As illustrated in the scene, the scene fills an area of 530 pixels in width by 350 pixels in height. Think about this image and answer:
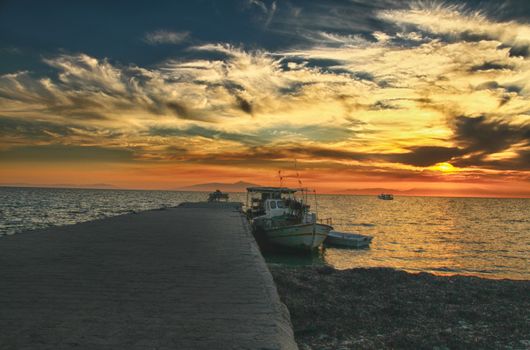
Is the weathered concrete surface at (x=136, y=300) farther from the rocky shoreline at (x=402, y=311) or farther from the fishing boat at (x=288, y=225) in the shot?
the fishing boat at (x=288, y=225)

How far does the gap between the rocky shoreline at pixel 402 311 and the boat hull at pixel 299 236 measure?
14.7 m

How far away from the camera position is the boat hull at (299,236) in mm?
30891

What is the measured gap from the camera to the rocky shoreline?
349 inches

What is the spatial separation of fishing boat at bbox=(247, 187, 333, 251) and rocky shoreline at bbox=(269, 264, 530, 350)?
14.8 m

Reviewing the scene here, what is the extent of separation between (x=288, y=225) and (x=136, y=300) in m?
27.1

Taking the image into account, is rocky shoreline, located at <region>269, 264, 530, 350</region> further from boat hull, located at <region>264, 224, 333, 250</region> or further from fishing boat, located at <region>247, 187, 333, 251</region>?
fishing boat, located at <region>247, 187, 333, 251</region>

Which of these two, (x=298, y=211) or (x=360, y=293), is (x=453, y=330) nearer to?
(x=360, y=293)

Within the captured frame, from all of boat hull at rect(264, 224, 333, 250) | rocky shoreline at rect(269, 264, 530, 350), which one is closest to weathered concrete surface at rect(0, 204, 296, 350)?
rocky shoreline at rect(269, 264, 530, 350)

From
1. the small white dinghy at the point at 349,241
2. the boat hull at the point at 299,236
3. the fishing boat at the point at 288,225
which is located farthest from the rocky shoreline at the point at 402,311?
the small white dinghy at the point at 349,241

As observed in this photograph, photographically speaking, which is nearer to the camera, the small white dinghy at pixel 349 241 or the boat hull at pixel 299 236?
the boat hull at pixel 299 236

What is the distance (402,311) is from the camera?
1101 cm

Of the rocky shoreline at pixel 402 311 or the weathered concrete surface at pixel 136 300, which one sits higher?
the weathered concrete surface at pixel 136 300

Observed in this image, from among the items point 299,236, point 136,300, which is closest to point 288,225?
point 299,236

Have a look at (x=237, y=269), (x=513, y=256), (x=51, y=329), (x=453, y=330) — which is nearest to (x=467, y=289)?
(x=453, y=330)
